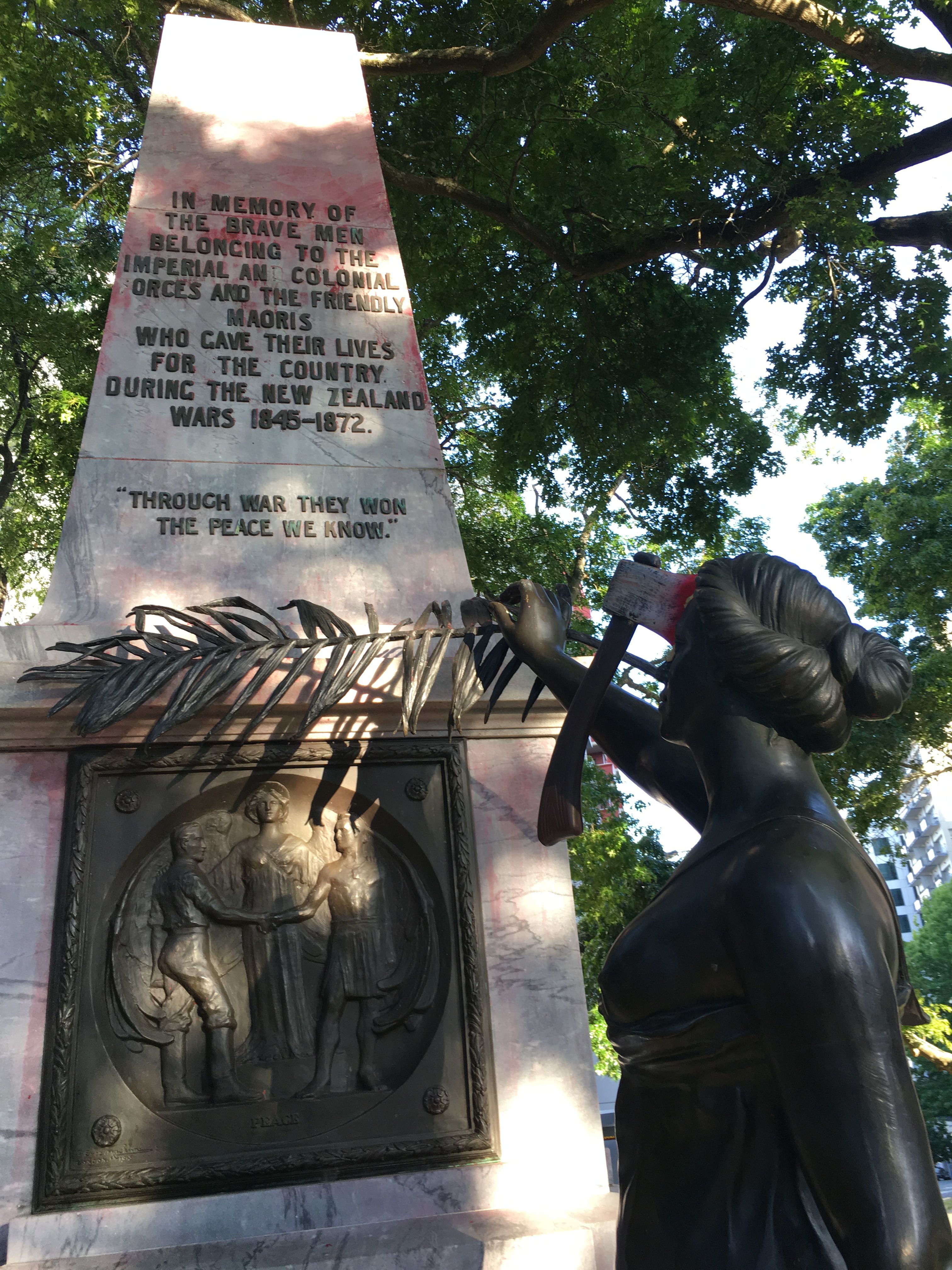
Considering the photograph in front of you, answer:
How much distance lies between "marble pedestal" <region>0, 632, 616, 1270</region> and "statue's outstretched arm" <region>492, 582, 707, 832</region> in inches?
36.7

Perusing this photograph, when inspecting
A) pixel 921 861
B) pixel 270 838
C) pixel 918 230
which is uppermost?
pixel 921 861

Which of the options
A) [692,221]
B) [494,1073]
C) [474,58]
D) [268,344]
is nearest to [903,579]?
[692,221]

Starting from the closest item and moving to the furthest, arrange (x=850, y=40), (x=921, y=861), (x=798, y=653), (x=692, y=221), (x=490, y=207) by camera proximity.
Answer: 1. (x=798, y=653)
2. (x=850, y=40)
3. (x=692, y=221)
4. (x=490, y=207)
5. (x=921, y=861)

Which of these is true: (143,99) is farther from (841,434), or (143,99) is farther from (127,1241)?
(127,1241)

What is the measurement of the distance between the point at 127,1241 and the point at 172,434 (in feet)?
9.59

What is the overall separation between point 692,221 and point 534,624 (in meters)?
8.05

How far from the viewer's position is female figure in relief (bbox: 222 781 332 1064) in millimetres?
3336

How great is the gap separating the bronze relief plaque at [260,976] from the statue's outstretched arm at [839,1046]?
2032 mm

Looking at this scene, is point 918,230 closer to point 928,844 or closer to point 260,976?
point 260,976

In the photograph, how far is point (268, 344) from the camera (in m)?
4.69

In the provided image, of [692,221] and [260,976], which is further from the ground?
[692,221]

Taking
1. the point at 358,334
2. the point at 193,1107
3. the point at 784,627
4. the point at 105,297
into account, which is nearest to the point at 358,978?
the point at 193,1107

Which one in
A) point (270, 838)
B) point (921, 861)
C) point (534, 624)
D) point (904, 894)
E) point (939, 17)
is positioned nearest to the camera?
point (534, 624)

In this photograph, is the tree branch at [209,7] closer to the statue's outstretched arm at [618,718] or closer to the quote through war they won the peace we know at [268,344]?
the quote through war they won the peace we know at [268,344]
